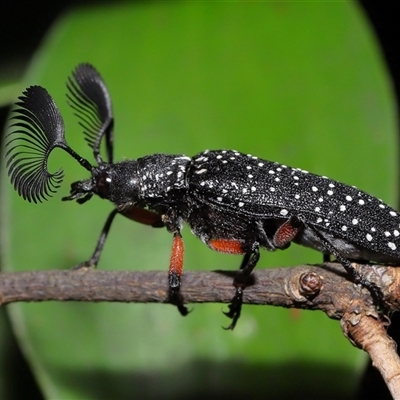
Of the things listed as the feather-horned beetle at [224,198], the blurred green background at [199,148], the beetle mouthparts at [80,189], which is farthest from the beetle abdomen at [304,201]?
the blurred green background at [199,148]

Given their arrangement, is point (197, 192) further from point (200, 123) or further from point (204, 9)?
point (204, 9)

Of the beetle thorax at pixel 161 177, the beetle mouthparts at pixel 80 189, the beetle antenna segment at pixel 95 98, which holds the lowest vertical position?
the beetle mouthparts at pixel 80 189

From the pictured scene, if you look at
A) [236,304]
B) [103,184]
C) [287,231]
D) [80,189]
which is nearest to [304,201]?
[287,231]

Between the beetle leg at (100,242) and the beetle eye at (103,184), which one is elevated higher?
the beetle eye at (103,184)

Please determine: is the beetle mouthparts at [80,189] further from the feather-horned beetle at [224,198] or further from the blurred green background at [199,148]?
the blurred green background at [199,148]

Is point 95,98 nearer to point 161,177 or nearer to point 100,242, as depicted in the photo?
point 161,177

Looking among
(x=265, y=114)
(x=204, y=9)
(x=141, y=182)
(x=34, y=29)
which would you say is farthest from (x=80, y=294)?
(x=34, y=29)
